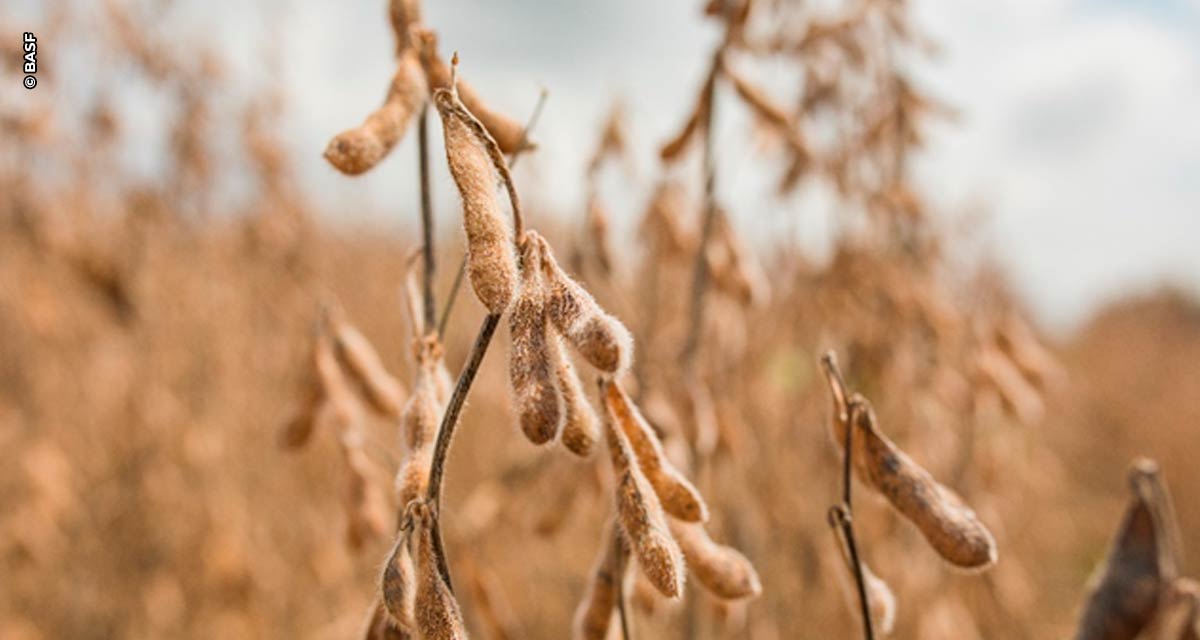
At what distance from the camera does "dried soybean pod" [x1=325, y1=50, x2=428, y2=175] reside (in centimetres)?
95

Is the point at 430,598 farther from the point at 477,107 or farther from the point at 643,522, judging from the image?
the point at 477,107

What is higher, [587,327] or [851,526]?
[587,327]

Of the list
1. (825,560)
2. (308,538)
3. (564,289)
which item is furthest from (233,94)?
(564,289)

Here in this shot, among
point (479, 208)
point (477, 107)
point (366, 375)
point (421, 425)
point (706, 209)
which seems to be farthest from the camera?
point (706, 209)

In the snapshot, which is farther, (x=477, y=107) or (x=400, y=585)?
(x=477, y=107)

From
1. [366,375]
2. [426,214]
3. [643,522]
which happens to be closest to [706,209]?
[366,375]

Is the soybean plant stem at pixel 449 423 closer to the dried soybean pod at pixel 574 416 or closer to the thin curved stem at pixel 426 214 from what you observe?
the dried soybean pod at pixel 574 416

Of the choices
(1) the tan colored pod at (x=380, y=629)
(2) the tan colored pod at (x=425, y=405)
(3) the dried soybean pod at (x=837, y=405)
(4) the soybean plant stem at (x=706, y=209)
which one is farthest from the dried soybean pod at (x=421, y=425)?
(4) the soybean plant stem at (x=706, y=209)

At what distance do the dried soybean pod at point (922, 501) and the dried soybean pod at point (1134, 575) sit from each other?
229 millimetres

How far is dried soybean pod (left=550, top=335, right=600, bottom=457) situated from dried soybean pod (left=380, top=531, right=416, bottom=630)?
157 mm

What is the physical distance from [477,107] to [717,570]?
535 mm

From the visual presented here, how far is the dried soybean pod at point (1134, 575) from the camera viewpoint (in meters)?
1.14

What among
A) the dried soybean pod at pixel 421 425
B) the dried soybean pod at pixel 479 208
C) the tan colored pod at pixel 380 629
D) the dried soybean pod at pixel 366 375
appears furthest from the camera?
the dried soybean pod at pixel 366 375

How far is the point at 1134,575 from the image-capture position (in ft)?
3.79
